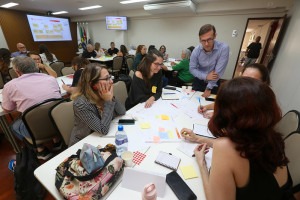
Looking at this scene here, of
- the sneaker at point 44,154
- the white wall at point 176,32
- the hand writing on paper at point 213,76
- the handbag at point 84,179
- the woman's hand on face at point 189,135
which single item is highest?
the white wall at point 176,32

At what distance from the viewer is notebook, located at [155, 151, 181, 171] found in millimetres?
1009

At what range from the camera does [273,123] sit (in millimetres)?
663

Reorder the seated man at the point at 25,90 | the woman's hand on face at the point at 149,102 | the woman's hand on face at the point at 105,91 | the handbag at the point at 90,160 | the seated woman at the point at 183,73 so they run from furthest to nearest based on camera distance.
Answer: the seated woman at the point at 183,73 < the woman's hand on face at the point at 149,102 < the seated man at the point at 25,90 < the woman's hand on face at the point at 105,91 < the handbag at the point at 90,160

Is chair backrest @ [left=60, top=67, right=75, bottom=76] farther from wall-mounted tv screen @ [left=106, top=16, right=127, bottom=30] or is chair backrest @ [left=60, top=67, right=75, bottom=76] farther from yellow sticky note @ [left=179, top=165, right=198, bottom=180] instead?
wall-mounted tv screen @ [left=106, top=16, right=127, bottom=30]

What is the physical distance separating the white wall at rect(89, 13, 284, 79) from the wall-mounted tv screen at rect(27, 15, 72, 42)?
1896 millimetres

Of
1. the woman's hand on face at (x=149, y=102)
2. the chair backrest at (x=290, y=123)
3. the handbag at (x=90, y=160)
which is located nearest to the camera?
the handbag at (x=90, y=160)

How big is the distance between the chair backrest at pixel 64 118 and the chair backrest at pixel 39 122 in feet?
0.55

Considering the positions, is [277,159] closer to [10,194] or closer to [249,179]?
[249,179]

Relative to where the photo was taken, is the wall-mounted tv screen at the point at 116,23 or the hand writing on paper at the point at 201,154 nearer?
the hand writing on paper at the point at 201,154

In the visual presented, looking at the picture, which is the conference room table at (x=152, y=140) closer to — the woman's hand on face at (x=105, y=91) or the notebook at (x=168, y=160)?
the notebook at (x=168, y=160)

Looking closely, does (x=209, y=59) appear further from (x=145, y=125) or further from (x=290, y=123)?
(x=145, y=125)

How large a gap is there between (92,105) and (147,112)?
636 millimetres

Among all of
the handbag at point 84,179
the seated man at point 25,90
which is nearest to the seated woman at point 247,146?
the handbag at point 84,179

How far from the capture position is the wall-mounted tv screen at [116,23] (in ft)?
24.0
